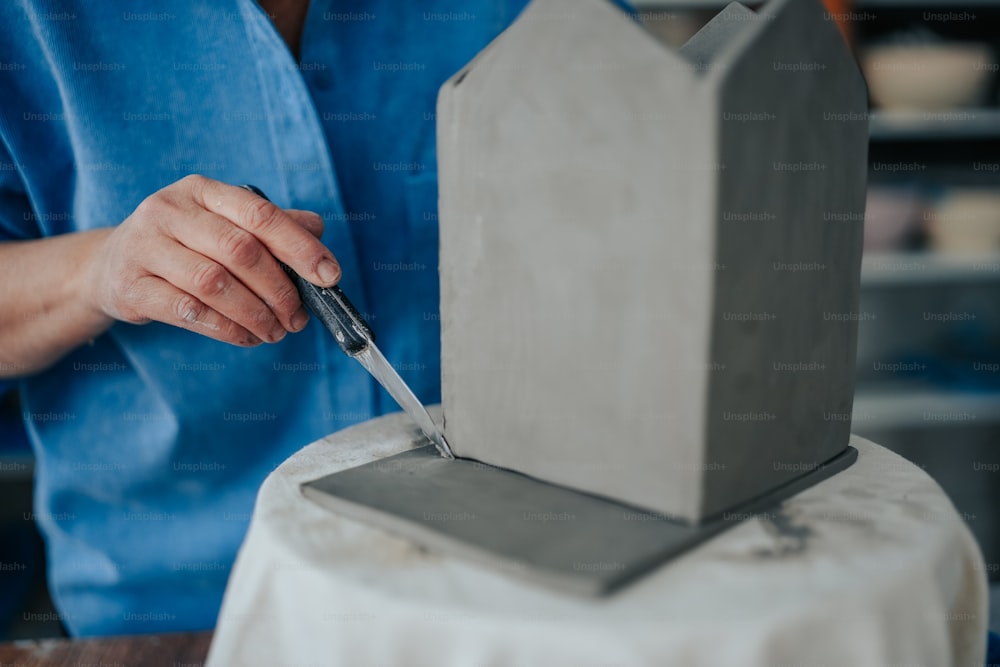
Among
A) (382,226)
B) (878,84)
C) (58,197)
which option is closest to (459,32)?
(382,226)

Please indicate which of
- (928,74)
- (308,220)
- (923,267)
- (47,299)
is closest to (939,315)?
(923,267)

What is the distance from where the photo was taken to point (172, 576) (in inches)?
35.7

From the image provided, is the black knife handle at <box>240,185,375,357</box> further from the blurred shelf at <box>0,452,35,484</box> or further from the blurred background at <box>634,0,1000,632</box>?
the blurred background at <box>634,0,1000,632</box>

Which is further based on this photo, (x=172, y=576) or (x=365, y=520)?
(x=172, y=576)

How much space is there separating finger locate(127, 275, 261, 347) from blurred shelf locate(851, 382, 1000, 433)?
1610mm

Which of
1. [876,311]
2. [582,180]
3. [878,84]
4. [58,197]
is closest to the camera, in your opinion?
[582,180]

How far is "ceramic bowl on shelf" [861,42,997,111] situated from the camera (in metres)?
1.69

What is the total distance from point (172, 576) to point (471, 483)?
489 mm

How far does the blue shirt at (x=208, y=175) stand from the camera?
821 mm

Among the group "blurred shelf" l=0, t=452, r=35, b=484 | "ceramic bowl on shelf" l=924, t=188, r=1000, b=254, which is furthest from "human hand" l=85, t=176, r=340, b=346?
"ceramic bowl on shelf" l=924, t=188, r=1000, b=254

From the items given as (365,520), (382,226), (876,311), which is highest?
(382,226)

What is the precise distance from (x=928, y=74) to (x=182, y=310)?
164cm

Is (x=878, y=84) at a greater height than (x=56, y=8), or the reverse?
(x=56, y=8)

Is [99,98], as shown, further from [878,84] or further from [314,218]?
[878,84]
